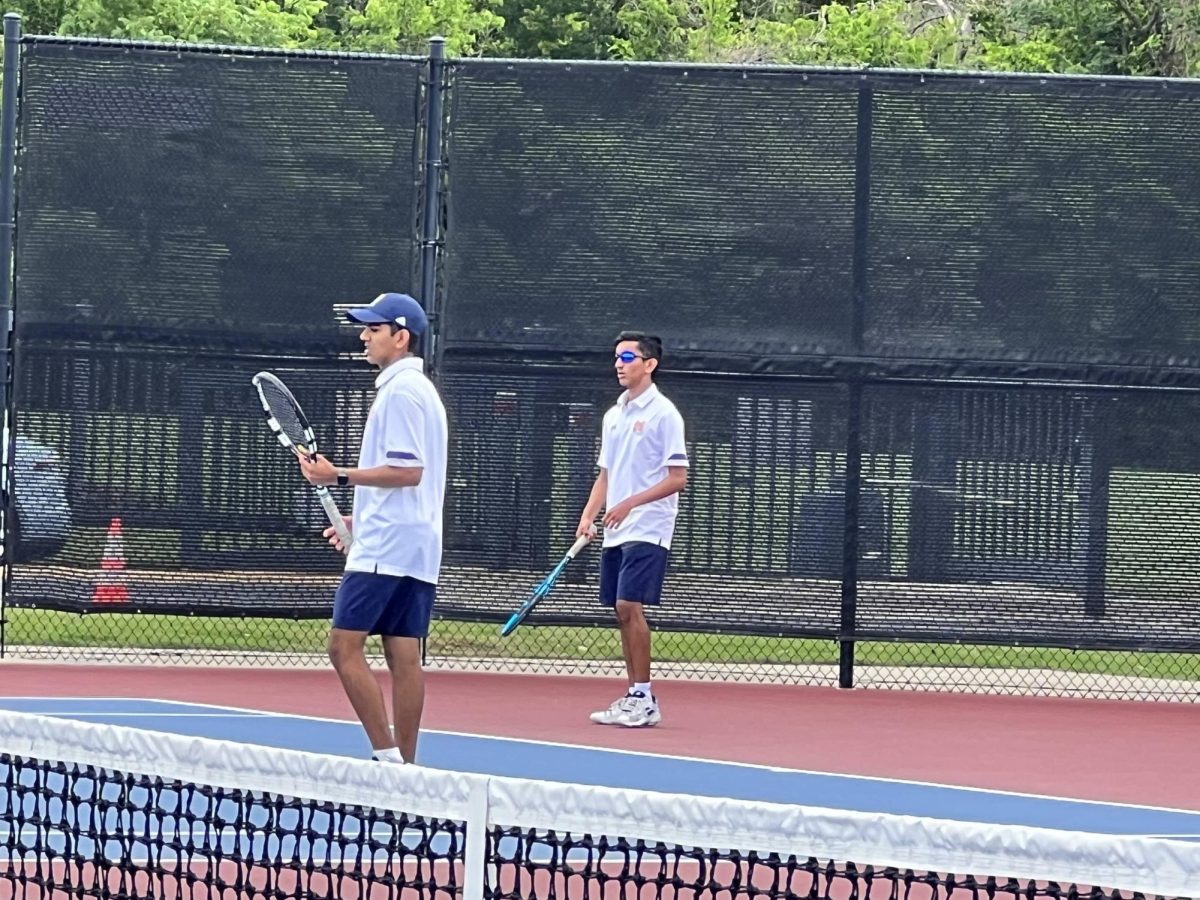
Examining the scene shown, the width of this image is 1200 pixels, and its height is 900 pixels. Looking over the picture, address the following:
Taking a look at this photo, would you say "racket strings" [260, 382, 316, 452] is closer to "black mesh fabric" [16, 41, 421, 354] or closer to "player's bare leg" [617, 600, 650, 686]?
"player's bare leg" [617, 600, 650, 686]

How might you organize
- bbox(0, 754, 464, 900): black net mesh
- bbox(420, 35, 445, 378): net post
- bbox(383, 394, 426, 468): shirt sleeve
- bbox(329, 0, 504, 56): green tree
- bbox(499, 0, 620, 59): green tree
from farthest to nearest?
bbox(499, 0, 620, 59): green tree
bbox(329, 0, 504, 56): green tree
bbox(420, 35, 445, 378): net post
bbox(383, 394, 426, 468): shirt sleeve
bbox(0, 754, 464, 900): black net mesh

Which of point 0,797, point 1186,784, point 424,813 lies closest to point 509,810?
point 424,813

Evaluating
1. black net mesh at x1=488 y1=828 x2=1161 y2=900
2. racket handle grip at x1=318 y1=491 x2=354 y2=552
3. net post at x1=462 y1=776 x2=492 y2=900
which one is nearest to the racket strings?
racket handle grip at x1=318 y1=491 x2=354 y2=552

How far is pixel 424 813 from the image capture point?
169 inches

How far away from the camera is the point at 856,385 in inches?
433

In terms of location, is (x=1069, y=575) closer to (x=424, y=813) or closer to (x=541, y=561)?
(x=541, y=561)

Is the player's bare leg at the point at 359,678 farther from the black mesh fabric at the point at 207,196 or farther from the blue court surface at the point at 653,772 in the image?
the black mesh fabric at the point at 207,196

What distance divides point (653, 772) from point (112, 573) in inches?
147

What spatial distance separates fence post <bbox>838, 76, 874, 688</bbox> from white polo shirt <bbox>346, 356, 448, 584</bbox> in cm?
416

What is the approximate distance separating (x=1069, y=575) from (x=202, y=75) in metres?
4.79

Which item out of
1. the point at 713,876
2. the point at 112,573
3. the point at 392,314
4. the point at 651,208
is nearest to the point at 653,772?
the point at 392,314

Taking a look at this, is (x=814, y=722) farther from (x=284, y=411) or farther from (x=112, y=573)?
(x=112, y=573)

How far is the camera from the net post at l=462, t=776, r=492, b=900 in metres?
4.17

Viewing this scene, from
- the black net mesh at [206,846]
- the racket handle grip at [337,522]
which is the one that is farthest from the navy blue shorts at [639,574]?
the black net mesh at [206,846]
